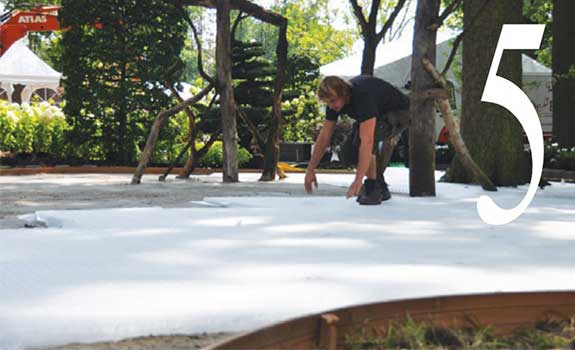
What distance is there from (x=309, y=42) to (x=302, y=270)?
43.9 meters

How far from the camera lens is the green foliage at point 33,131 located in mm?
14008

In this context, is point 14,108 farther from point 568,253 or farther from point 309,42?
point 309,42

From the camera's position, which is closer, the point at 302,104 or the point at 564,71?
the point at 564,71

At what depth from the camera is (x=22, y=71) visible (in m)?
26.8

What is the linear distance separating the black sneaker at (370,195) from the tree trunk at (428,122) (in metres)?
1.17

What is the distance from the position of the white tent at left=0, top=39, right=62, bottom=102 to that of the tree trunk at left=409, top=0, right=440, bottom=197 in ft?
66.3

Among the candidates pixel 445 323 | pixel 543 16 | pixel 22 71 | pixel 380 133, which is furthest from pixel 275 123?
pixel 22 71

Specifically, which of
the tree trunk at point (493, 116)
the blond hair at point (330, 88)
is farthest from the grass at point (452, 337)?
the tree trunk at point (493, 116)

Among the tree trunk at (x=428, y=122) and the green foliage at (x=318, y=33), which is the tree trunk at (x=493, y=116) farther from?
the green foliage at (x=318, y=33)

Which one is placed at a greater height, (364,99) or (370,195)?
(364,99)

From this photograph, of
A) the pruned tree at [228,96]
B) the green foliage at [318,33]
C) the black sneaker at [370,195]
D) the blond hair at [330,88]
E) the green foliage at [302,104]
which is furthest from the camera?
the green foliage at [318,33]

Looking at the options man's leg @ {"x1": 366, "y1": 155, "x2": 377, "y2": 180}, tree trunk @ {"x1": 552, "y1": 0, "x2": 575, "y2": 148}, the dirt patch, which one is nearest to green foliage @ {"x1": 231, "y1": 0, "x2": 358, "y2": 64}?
tree trunk @ {"x1": 552, "y1": 0, "x2": 575, "y2": 148}

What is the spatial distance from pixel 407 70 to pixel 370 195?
45.2 feet

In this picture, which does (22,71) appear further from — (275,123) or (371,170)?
(371,170)
